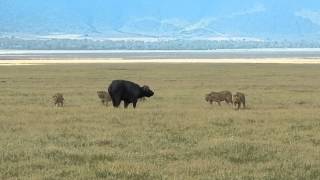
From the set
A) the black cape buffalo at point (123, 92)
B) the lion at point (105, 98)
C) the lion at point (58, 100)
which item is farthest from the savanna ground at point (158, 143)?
the lion at point (105, 98)

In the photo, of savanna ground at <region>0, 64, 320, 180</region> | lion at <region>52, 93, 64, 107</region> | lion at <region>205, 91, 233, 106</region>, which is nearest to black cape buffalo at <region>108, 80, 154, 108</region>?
savanna ground at <region>0, 64, 320, 180</region>

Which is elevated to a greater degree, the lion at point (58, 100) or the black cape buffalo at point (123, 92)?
the black cape buffalo at point (123, 92)

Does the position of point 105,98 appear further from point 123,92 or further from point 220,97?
point 220,97

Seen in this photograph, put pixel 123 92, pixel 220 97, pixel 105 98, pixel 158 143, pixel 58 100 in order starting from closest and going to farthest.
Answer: pixel 158 143 < pixel 123 92 < pixel 58 100 < pixel 220 97 < pixel 105 98

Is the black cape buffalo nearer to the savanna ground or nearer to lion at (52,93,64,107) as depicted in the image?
the savanna ground

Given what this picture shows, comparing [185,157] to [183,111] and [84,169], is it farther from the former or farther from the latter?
[183,111]

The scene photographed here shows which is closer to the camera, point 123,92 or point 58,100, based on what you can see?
point 123,92

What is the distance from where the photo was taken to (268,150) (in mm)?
15367

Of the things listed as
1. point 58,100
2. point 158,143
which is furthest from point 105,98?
point 158,143

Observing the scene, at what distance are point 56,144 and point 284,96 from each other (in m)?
18.2

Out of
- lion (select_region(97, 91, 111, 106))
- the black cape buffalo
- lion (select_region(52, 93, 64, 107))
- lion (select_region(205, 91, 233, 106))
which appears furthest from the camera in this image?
lion (select_region(97, 91, 111, 106))

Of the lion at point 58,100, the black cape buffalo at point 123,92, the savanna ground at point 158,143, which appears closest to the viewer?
the savanna ground at point 158,143

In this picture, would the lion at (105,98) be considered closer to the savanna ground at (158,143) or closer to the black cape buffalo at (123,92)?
the black cape buffalo at (123,92)

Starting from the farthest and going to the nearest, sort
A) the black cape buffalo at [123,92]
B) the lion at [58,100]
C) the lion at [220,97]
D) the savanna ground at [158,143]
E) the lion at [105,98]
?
the lion at [105,98], the lion at [220,97], the lion at [58,100], the black cape buffalo at [123,92], the savanna ground at [158,143]
